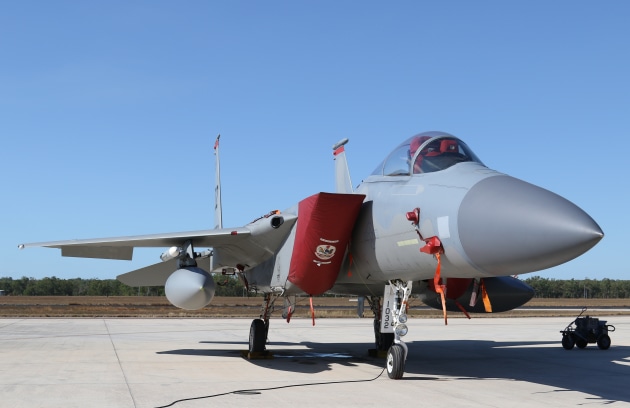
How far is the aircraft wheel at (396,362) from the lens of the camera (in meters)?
8.71

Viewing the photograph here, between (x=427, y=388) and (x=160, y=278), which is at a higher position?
(x=160, y=278)

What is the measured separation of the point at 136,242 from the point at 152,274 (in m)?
3.05

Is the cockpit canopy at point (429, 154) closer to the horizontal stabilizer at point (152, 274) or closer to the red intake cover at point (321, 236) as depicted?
the red intake cover at point (321, 236)

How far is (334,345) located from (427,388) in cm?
778

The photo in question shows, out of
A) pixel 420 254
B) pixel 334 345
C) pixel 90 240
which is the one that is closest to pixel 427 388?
pixel 420 254

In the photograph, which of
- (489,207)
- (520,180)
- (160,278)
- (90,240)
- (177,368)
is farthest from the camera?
(160,278)

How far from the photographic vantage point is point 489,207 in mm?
6664

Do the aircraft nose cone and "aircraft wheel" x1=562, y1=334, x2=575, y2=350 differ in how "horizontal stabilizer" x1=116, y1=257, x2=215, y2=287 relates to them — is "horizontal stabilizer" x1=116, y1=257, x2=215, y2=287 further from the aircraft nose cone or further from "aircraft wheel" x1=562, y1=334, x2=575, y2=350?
the aircraft nose cone

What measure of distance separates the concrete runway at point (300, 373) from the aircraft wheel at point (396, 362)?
0.14 m

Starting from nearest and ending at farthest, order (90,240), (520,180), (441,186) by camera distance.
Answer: (520,180), (441,186), (90,240)

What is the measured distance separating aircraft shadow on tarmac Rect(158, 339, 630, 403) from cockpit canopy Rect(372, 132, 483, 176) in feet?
9.89

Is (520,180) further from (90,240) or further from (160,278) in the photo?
(160,278)

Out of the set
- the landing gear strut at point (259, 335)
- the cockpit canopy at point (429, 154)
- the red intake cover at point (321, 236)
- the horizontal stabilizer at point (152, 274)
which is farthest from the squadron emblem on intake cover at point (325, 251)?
the horizontal stabilizer at point (152, 274)

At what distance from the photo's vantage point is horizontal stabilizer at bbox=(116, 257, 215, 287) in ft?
48.1
